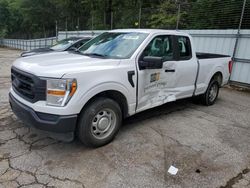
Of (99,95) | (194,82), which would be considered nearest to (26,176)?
(99,95)

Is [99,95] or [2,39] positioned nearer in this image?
[99,95]

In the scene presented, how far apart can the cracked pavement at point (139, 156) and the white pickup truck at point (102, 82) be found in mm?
410

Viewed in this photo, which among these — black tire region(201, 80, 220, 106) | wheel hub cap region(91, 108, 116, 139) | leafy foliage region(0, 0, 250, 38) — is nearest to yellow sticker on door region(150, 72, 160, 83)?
wheel hub cap region(91, 108, 116, 139)

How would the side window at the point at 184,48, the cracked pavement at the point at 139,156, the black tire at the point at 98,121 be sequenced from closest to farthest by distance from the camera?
the cracked pavement at the point at 139,156
the black tire at the point at 98,121
the side window at the point at 184,48

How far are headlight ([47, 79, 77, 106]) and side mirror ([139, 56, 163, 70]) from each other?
1.30 metres

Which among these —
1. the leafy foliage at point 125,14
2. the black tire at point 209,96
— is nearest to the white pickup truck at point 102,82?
the black tire at point 209,96

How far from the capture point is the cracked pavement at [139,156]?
2754mm

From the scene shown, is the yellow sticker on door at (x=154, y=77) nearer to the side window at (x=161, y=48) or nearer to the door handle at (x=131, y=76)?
the side window at (x=161, y=48)

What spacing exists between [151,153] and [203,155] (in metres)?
0.80

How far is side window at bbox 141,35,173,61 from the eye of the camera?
3989mm

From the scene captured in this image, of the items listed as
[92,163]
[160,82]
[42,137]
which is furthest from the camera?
[160,82]

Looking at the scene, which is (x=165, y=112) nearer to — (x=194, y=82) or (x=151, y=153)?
(x=194, y=82)

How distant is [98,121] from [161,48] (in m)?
1.98

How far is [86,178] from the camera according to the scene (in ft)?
9.02
